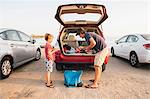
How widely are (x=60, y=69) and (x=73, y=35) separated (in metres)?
1.55

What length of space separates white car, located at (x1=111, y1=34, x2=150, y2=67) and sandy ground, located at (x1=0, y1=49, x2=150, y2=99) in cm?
68

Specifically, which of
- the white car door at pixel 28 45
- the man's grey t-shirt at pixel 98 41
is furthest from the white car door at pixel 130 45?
the white car door at pixel 28 45

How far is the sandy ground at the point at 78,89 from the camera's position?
164 inches

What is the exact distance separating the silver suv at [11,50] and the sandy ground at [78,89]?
13.3 inches

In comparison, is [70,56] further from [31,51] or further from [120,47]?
[120,47]

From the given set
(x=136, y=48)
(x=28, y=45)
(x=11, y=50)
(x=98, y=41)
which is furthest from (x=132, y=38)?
(x=11, y=50)

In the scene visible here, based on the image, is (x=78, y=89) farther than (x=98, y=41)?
No

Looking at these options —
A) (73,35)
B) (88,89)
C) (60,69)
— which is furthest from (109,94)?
(73,35)

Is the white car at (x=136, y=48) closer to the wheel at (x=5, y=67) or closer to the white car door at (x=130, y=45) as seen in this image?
the white car door at (x=130, y=45)

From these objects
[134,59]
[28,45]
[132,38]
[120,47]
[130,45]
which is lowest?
[134,59]

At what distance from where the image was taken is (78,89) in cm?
464

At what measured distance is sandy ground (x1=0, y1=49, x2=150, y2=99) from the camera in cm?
416

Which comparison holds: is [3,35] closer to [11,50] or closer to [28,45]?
[11,50]

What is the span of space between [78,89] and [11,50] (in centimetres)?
245
